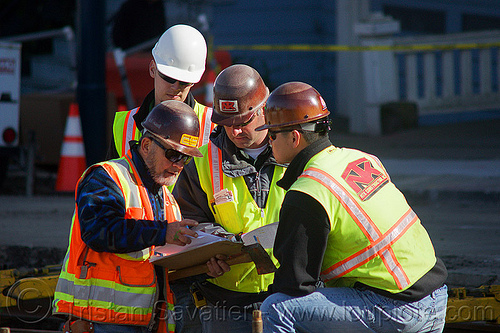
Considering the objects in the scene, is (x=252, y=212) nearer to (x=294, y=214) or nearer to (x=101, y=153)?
(x=294, y=214)

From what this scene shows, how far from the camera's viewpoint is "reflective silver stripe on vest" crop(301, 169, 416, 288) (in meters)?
3.17

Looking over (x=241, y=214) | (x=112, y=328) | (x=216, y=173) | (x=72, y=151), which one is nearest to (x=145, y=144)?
(x=216, y=173)

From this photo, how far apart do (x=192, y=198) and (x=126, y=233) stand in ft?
2.65

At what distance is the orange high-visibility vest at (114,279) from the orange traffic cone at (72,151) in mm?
6491

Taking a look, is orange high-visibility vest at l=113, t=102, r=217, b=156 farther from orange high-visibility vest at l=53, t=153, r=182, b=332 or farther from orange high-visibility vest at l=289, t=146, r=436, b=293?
orange high-visibility vest at l=289, t=146, r=436, b=293

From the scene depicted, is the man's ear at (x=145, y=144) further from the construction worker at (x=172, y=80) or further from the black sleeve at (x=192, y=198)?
the construction worker at (x=172, y=80)

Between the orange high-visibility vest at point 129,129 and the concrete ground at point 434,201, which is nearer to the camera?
the orange high-visibility vest at point 129,129

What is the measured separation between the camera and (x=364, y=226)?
10.4 ft

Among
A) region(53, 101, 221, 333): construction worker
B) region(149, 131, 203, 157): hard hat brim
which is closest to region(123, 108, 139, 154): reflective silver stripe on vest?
region(53, 101, 221, 333): construction worker

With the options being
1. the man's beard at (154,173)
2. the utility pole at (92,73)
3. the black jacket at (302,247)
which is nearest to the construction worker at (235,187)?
the man's beard at (154,173)

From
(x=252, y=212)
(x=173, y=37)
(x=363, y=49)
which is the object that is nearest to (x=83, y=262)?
(x=252, y=212)

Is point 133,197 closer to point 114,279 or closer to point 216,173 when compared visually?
point 114,279

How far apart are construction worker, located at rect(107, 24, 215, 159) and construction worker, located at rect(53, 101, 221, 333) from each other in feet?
3.56

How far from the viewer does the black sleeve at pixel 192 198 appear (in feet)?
13.1
